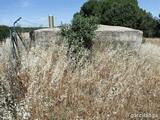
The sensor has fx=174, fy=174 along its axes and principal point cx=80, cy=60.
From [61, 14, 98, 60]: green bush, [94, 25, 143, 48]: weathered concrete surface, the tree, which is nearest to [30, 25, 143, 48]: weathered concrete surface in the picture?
[94, 25, 143, 48]: weathered concrete surface

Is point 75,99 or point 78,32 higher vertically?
point 78,32

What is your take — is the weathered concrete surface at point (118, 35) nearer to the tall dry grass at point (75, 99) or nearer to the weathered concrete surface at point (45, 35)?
the weathered concrete surface at point (45, 35)

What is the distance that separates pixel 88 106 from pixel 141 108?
91cm

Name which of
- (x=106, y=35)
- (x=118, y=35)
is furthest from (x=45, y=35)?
(x=118, y=35)

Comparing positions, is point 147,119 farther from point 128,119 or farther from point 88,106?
point 88,106

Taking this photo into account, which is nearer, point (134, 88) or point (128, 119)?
point (128, 119)

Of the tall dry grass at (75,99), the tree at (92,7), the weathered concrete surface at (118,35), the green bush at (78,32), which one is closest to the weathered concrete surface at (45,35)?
the green bush at (78,32)

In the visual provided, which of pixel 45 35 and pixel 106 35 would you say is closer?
pixel 45 35

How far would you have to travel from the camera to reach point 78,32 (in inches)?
215

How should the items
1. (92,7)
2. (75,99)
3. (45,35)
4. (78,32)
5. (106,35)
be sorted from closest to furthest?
(75,99)
(78,32)
(45,35)
(106,35)
(92,7)

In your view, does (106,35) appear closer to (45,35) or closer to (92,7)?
(45,35)

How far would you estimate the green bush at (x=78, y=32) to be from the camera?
534 centimetres

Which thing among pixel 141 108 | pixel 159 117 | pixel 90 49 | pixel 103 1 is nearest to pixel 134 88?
pixel 141 108

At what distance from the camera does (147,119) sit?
2727mm
